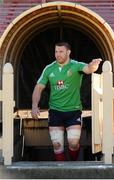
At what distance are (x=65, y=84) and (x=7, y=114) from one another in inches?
32.1

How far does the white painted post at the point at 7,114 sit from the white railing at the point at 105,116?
0.99m

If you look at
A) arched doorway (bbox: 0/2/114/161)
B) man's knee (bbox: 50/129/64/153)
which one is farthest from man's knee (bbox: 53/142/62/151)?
arched doorway (bbox: 0/2/114/161)

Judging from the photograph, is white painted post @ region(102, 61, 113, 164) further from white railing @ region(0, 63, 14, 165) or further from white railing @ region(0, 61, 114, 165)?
white railing @ region(0, 63, 14, 165)

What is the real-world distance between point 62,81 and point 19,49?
10.6ft

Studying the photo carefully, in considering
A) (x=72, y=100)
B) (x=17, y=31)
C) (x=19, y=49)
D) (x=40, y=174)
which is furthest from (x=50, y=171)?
(x=19, y=49)

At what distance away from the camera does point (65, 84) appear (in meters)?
6.55

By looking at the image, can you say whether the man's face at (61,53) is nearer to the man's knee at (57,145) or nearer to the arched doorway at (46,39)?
the man's knee at (57,145)

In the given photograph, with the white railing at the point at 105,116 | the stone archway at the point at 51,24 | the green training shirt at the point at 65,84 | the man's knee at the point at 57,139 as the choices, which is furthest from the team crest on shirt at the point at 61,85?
the stone archway at the point at 51,24

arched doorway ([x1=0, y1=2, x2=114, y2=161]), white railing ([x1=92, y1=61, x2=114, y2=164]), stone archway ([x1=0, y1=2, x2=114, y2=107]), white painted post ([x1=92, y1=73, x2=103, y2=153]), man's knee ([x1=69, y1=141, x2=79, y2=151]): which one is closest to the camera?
white railing ([x1=92, y1=61, x2=114, y2=164])

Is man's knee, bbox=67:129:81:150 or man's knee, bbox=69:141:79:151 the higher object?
man's knee, bbox=67:129:81:150

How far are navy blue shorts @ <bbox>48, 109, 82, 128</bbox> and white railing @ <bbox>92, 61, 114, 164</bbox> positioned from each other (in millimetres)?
332

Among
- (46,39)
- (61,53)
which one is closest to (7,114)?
(61,53)

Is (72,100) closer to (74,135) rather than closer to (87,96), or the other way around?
(74,135)

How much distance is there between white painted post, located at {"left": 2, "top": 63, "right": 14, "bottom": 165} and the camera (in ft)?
20.6
